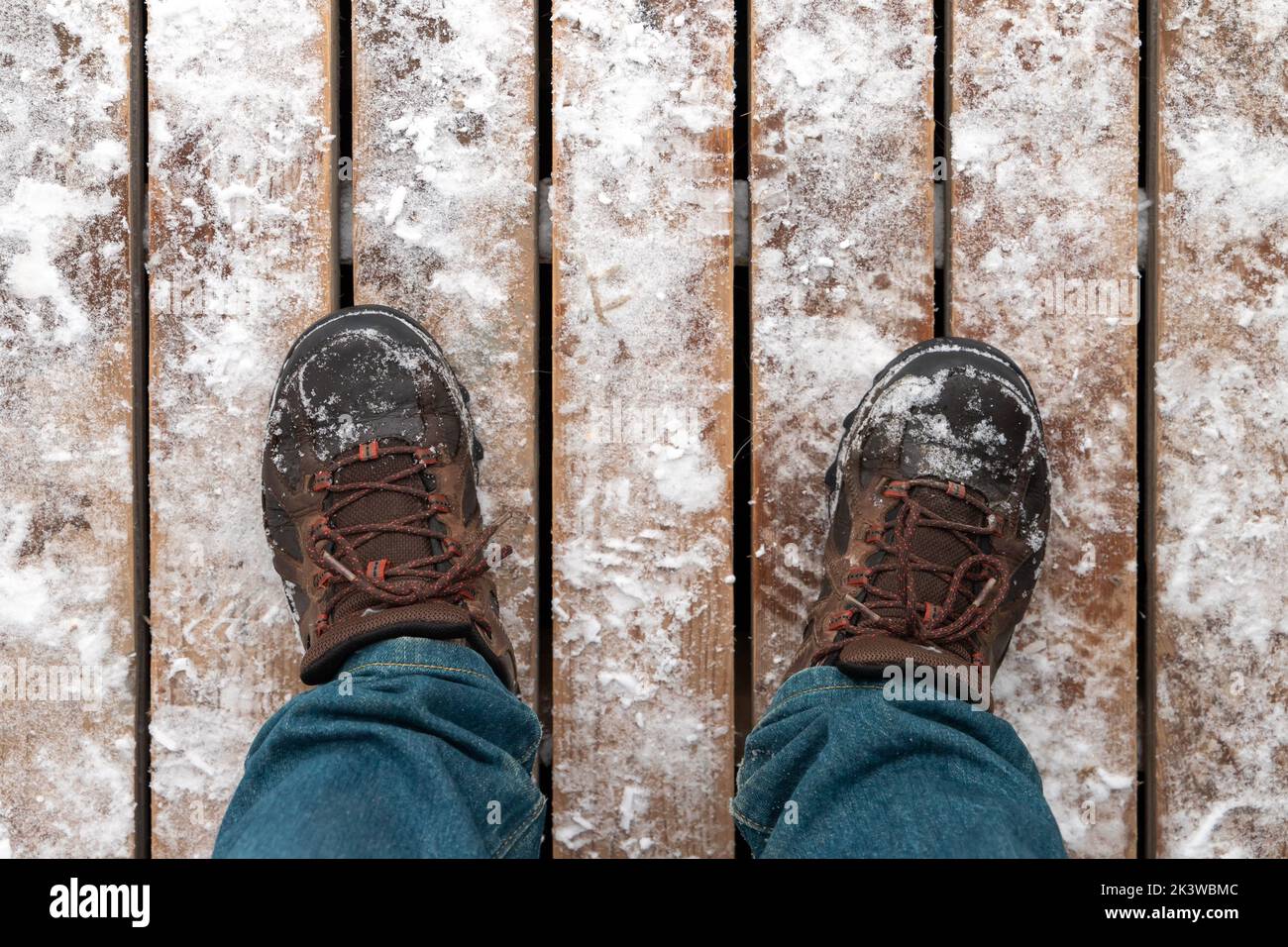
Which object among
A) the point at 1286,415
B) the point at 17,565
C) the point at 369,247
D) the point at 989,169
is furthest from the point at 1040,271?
the point at 17,565

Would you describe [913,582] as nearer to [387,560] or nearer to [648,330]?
[648,330]

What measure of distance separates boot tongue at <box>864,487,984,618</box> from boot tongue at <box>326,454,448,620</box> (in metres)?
0.54

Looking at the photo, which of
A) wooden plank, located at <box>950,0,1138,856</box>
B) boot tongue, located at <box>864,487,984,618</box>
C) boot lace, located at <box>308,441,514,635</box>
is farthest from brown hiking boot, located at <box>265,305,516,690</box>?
wooden plank, located at <box>950,0,1138,856</box>

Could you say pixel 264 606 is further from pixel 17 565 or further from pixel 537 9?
pixel 537 9

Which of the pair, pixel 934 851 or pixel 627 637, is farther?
pixel 627 637

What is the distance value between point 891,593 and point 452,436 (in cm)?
54

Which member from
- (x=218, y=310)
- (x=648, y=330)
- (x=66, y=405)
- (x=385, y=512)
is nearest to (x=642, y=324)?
(x=648, y=330)

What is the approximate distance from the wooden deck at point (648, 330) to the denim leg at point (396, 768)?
0.46 ft

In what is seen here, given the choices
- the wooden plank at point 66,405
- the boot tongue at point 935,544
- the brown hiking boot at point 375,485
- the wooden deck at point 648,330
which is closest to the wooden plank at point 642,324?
the wooden deck at point 648,330

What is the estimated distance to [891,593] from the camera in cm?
100

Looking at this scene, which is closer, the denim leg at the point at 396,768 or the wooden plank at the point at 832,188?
the denim leg at the point at 396,768

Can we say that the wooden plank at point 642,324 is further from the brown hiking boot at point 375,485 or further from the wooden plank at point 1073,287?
the wooden plank at point 1073,287

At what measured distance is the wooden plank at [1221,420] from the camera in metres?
1.02

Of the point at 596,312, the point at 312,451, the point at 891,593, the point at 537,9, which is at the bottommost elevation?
the point at 891,593
